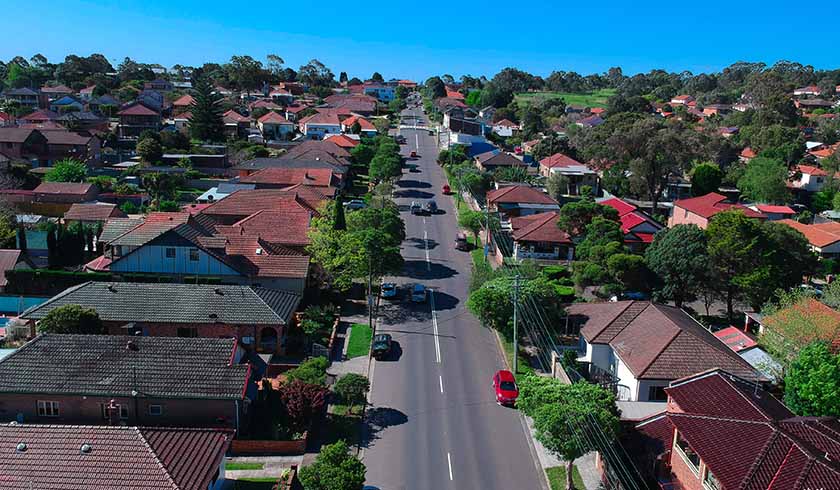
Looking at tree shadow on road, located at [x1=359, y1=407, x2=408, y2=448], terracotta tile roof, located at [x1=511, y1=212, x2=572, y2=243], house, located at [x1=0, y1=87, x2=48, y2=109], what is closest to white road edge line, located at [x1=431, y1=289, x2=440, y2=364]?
tree shadow on road, located at [x1=359, y1=407, x2=408, y2=448]

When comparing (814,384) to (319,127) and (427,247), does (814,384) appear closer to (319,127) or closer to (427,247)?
(427,247)

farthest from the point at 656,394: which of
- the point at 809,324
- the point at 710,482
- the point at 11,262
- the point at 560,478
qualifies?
the point at 11,262

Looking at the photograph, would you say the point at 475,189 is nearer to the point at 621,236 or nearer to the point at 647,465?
the point at 621,236

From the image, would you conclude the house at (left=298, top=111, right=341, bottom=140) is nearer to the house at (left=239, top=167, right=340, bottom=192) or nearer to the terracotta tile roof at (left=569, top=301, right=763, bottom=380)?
the house at (left=239, top=167, right=340, bottom=192)

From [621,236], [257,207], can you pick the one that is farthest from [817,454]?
[257,207]

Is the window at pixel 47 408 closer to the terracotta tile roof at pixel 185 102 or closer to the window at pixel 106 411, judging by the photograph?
the window at pixel 106 411
